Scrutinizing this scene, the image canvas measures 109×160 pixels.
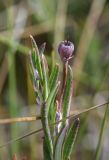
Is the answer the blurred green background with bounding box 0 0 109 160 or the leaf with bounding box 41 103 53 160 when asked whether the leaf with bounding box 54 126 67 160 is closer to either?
the leaf with bounding box 41 103 53 160

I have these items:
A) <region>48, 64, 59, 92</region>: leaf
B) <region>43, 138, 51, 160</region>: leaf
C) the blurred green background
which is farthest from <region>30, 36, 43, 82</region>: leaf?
the blurred green background

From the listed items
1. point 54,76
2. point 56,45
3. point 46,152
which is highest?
point 54,76

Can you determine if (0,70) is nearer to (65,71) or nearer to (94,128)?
(94,128)

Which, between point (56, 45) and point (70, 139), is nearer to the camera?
point (70, 139)

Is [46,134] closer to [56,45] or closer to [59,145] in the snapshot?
[59,145]

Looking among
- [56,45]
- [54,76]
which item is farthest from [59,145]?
[56,45]

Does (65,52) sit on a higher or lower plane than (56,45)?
higher

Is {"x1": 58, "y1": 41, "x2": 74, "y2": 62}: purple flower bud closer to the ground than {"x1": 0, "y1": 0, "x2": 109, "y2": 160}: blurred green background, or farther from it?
farther from it

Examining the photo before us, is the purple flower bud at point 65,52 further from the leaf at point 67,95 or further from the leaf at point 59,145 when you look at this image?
the leaf at point 59,145
